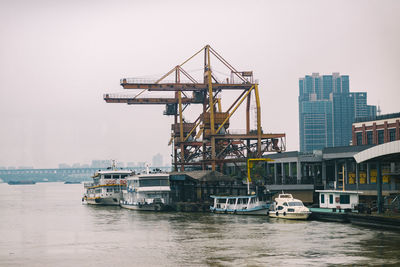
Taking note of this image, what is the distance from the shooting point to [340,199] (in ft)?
222

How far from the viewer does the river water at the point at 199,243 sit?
141 feet

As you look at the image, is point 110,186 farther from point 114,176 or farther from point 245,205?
point 245,205

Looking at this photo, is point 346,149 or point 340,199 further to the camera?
point 346,149

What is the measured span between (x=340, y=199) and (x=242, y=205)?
14648 mm

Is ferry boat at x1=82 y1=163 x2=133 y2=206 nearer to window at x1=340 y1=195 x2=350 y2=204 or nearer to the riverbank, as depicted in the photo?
the riverbank

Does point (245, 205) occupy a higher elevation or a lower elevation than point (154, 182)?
lower

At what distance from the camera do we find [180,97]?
124625 mm

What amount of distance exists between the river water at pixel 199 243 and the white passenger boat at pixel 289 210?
58.6 inches

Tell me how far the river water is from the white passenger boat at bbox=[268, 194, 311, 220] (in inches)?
58.6

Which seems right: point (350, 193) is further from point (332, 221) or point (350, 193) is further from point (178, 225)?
point (178, 225)

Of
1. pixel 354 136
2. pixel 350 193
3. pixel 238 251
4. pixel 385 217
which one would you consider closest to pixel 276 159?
pixel 354 136

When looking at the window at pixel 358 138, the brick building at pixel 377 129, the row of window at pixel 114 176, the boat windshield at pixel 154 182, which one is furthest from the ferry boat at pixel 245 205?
the row of window at pixel 114 176

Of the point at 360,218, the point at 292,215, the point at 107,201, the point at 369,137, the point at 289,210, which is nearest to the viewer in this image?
the point at 360,218

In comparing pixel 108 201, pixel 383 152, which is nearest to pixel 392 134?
pixel 383 152
